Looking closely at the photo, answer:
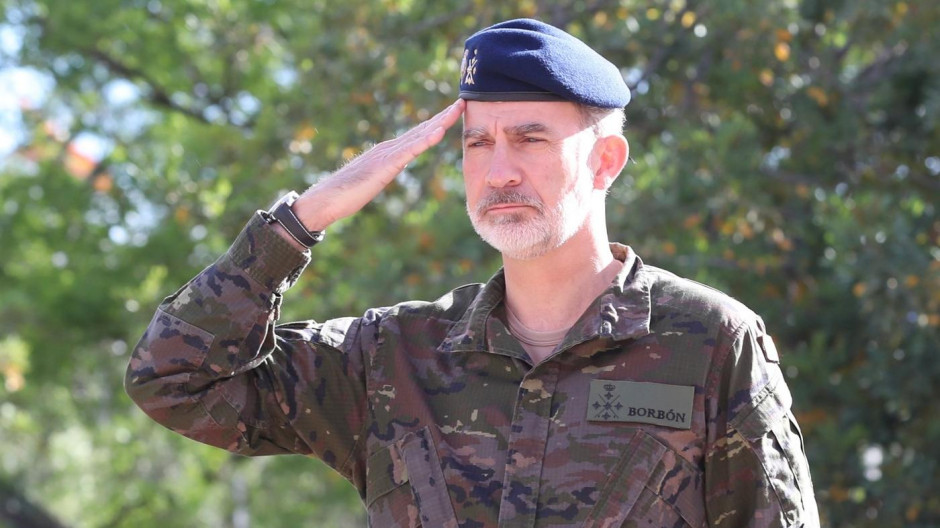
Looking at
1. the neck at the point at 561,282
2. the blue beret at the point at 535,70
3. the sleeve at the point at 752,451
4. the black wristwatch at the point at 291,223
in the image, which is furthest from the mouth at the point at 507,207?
the sleeve at the point at 752,451

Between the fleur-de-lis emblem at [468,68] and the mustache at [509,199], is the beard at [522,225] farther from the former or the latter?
the fleur-de-lis emblem at [468,68]

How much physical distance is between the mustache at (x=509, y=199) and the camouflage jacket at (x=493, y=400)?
0.80 ft

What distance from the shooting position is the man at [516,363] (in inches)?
101

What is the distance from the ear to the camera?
2857 mm

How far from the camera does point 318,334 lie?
290 centimetres

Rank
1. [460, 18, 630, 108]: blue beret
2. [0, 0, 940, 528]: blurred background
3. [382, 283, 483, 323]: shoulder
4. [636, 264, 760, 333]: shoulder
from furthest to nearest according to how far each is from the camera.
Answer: [0, 0, 940, 528]: blurred background, [382, 283, 483, 323]: shoulder, [460, 18, 630, 108]: blue beret, [636, 264, 760, 333]: shoulder

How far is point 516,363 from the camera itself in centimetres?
275

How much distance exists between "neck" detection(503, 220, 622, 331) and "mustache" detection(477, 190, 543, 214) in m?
0.13

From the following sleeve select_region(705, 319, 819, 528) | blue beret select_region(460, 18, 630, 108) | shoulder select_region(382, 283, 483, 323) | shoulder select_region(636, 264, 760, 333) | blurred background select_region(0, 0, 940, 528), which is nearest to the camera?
sleeve select_region(705, 319, 819, 528)

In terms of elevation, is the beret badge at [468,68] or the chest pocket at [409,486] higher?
the beret badge at [468,68]

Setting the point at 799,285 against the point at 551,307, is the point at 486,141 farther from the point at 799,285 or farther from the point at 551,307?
the point at 799,285

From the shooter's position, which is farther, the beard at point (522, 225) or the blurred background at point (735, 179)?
the blurred background at point (735, 179)

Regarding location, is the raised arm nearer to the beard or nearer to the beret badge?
the beret badge

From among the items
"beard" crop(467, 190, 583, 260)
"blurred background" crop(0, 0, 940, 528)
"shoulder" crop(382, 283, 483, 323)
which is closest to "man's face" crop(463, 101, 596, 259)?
"beard" crop(467, 190, 583, 260)
